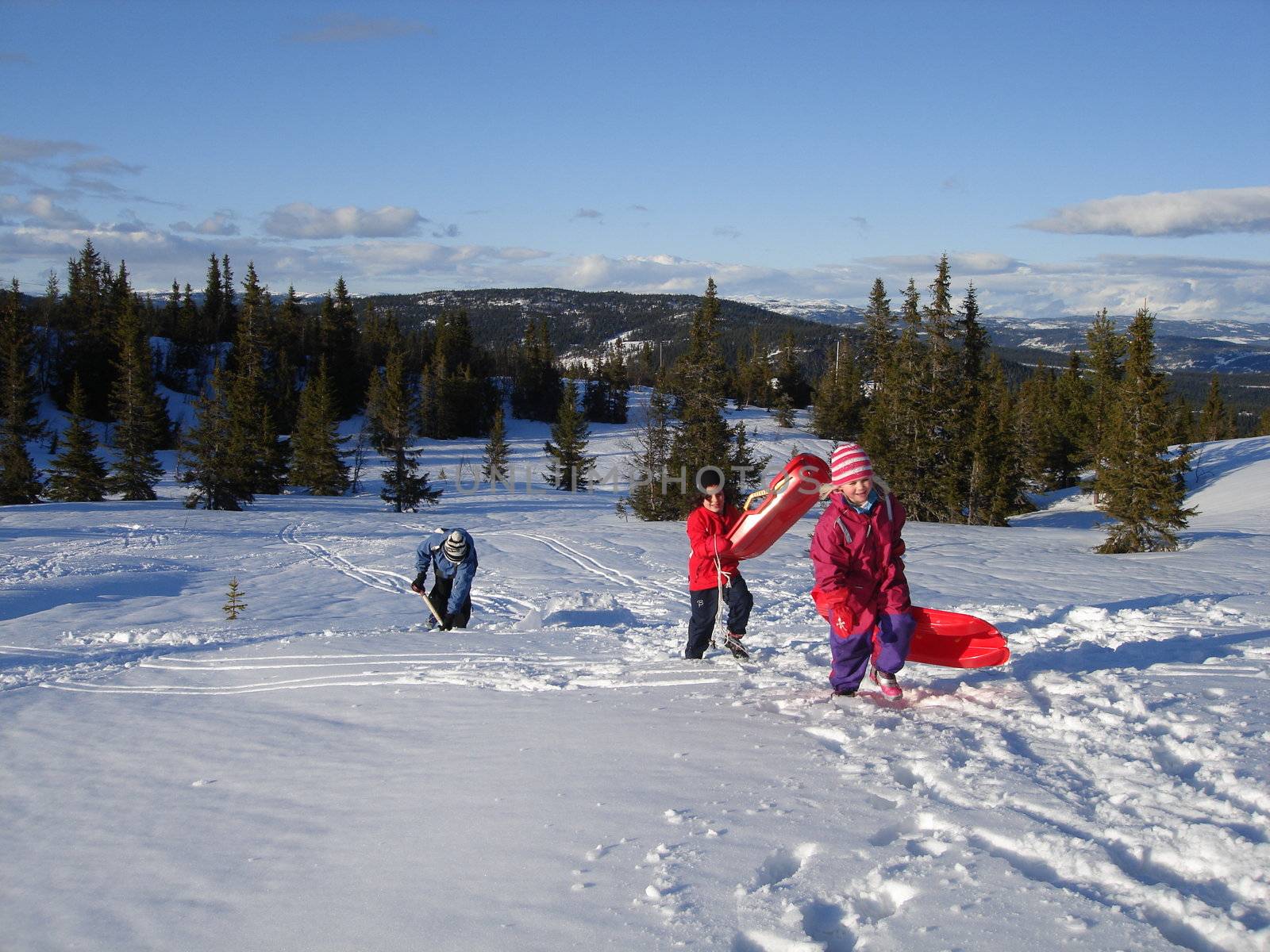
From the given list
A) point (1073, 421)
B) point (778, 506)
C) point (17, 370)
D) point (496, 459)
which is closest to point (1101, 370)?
point (1073, 421)

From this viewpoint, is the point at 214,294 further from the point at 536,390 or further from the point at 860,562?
the point at 860,562

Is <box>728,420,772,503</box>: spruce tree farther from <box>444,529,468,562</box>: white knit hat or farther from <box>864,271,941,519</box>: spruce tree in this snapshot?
<box>444,529,468,562</box>: white knit hat

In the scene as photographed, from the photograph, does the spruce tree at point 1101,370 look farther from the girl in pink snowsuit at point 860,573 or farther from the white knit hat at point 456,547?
the girl in pink snowsuit at point 860,573

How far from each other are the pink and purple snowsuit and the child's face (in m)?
0.06

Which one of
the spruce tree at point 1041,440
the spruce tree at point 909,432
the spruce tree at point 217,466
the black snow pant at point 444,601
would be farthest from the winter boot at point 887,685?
the spruce tree at point 1041,440

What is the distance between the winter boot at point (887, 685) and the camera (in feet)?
20.7

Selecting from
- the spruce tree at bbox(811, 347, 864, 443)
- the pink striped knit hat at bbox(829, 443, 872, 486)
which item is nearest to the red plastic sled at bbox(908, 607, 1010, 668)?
the pink striped knit hat at bbox(829, 443, 872, 486)

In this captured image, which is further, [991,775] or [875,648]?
[875,648]

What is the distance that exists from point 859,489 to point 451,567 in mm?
6679

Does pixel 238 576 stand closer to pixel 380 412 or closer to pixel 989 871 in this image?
pixel 989 871

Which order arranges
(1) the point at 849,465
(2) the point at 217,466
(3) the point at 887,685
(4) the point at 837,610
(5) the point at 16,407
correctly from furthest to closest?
(5) the point at 16,407
(2) the point at 217,466
(3) the point at 887,685
(1) the point at 849,465
(4) the point at 837,610

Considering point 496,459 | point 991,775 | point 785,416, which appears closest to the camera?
point 991,775

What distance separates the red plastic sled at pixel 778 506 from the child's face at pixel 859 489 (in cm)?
160

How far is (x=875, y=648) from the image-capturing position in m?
6.37
